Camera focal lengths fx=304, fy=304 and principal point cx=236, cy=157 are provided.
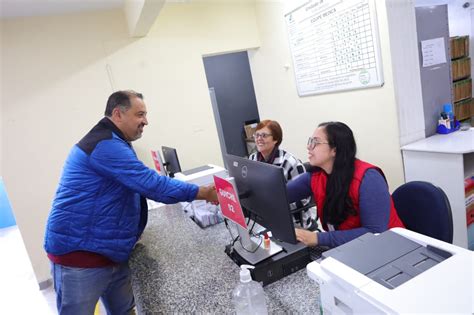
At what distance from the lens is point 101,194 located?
1397 millimetres

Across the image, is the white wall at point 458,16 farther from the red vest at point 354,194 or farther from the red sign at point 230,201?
the red sign at point 230,201

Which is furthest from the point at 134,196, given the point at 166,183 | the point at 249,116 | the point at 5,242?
the point at 5,242

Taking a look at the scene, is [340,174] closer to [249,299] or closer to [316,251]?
[316,251]

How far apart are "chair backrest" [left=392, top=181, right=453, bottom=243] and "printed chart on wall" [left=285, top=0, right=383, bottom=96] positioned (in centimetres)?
125

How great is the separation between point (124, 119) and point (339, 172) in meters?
1.05

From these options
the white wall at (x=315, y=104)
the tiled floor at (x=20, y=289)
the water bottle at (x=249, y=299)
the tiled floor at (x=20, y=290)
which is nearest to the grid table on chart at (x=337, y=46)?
the white wall at (x=315, y=104)

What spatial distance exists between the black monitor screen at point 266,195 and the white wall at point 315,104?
5.64 ft

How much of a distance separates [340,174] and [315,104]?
1912mm

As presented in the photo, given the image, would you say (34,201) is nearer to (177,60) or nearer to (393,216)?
(177,60)

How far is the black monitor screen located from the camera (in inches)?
38.5

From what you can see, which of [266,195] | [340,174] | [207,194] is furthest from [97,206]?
[340,174]

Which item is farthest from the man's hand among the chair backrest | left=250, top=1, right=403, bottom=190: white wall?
left=250, top=1, right=403, bottom=190: white wall

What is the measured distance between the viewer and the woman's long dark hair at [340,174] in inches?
51.7

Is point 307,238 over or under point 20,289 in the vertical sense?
over
